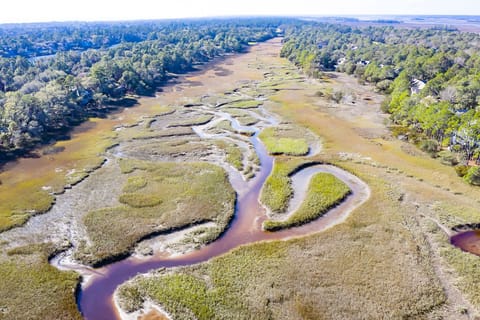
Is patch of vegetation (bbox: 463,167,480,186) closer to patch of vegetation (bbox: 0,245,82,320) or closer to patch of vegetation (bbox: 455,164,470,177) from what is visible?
patch of vegetation (bbox: 455,164,470,177)

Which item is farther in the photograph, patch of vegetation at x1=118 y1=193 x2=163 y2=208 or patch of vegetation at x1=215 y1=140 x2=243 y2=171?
patch of vegetation at x1=215 y1=140 x2=243 y2=171

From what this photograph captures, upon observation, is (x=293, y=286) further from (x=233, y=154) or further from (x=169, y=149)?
(x=169, y=149)

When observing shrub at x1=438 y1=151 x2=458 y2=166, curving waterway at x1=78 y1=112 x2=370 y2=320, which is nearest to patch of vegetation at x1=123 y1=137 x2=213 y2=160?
curving waterway at x1=78 y1=112 x2=370 y2=320

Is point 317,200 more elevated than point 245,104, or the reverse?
point 245,104

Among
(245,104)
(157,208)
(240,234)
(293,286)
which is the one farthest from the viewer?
(245,104)

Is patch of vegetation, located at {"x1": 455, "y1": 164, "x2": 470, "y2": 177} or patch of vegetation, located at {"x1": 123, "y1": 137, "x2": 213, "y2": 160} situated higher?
patch of vegetation, located at {"x1": 123, "y1": 137, "x2": 213, "y2": 160}

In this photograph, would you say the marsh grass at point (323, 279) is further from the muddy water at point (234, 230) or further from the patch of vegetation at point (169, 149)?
the patch of vegetation at point (169, 149)

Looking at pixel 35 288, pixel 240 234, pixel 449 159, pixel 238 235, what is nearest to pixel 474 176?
pixel 449 159

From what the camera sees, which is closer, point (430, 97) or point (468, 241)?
point (468, 241)
